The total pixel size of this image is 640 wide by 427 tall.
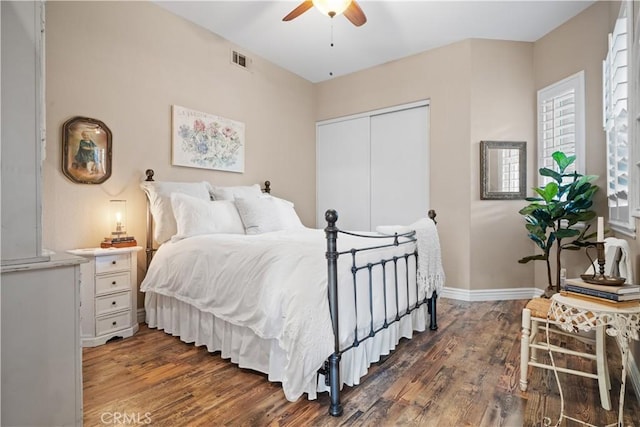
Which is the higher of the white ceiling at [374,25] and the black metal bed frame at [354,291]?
the white ceiling at [374,25]

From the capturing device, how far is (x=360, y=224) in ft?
15.5

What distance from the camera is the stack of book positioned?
1469 millimetres

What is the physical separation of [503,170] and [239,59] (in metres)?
3.30

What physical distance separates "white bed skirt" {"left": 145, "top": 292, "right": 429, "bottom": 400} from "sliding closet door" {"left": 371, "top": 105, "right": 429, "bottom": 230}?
1.71 m

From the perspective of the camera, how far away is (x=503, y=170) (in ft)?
12.4

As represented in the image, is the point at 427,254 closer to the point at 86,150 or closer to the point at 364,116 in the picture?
the point at 364,116

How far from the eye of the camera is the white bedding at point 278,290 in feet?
5.42

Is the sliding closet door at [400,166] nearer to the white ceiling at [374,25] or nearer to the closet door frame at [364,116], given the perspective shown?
the closet door frame at [364,116]

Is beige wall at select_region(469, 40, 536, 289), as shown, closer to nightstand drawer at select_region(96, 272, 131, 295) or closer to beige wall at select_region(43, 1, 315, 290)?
beige wall at select_region(43, 1, 315, 290)

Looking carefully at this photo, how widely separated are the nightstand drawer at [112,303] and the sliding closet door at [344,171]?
2.89 meters

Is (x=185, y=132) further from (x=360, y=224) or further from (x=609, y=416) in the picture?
(x=609, y=416)

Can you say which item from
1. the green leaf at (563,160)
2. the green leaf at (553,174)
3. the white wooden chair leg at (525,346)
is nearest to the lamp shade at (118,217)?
the white wooden chair leg at (525,346)

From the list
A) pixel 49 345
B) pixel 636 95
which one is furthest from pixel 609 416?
pixel 49 345

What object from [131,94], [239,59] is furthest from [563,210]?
[131,94]
